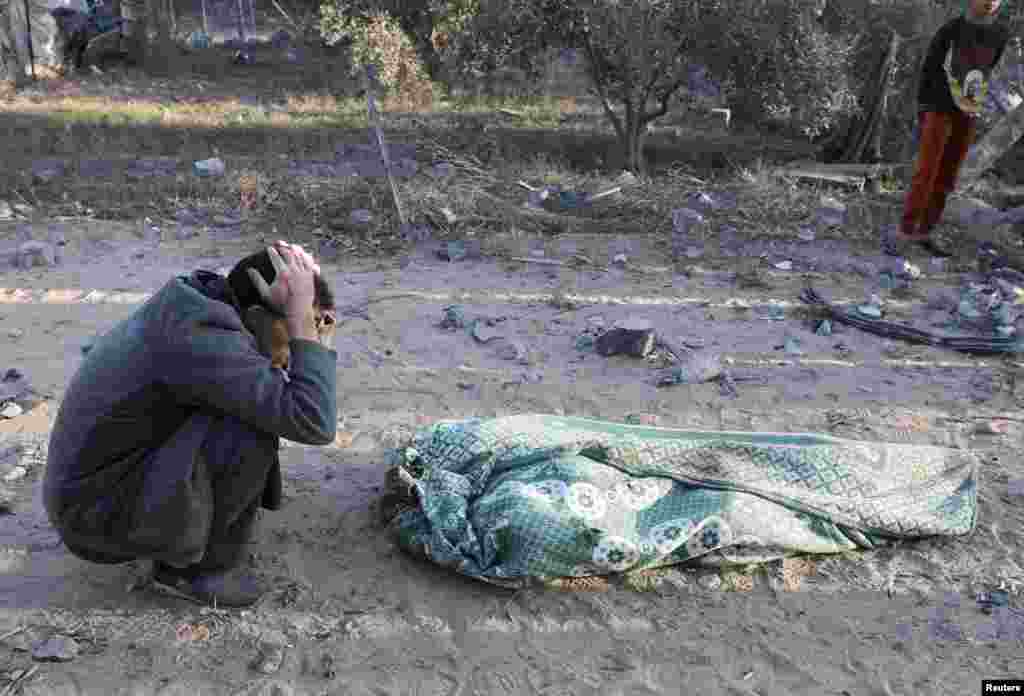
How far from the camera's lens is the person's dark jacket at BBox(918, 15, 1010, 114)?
18.9 feet

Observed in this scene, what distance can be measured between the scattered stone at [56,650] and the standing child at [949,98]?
5.32 m

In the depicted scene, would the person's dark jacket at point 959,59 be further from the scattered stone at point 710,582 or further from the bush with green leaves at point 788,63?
the scattered stone at point 710,582

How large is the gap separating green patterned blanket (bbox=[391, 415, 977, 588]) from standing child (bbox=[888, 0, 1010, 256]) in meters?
3.40

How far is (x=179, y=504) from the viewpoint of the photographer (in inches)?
88.3

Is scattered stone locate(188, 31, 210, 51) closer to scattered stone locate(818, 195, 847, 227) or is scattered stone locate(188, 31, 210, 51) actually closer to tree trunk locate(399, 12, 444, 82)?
tree trunk locate(399, 12, 444, 82)

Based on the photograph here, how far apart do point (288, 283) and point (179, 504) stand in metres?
0.61

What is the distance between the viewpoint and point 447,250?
574cm

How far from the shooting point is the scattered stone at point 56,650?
2346 mm

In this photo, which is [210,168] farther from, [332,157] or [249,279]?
[249,279]

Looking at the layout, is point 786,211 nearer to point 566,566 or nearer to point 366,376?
point 366,376

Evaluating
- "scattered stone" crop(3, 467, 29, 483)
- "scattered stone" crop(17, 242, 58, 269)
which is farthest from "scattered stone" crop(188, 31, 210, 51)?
"scattered stone" crop(3, 467, 29, 483)

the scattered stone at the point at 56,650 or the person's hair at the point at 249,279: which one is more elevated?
the person's hair at the point at 249,279

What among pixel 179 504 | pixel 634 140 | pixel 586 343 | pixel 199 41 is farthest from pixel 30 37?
pixel 179 504

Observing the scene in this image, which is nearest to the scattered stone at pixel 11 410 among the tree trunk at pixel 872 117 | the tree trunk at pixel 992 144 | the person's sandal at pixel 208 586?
the person's sandal at pixel 208 586
